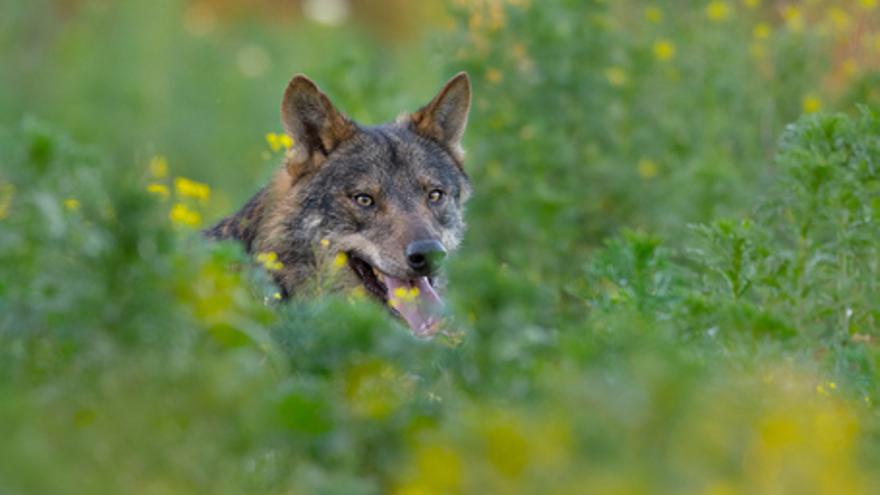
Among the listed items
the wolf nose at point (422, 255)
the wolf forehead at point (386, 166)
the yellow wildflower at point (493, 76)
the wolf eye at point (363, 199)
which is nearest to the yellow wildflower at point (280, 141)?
the wolf forehead at point (386, 166)

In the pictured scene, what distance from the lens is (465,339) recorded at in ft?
14.4

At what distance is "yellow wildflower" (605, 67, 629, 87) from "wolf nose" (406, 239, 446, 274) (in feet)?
14.0

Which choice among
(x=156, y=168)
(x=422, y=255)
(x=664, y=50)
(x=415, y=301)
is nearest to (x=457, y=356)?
(x=415, y=301)

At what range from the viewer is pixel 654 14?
38.7 feet

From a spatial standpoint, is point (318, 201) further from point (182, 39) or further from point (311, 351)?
point (182, 39)

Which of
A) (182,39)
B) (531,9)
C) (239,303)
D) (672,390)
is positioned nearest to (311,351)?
(239,303)

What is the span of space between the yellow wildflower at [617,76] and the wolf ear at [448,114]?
3.15m

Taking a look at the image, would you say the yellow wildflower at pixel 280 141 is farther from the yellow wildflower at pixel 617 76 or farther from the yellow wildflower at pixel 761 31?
the yellow wildflower at pixel 761 31

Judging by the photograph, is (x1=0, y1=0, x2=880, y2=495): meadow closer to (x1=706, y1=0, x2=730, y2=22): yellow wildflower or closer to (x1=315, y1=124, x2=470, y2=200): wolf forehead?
(x1=315, y1=124, x2=470, y2=200): wolf forehead

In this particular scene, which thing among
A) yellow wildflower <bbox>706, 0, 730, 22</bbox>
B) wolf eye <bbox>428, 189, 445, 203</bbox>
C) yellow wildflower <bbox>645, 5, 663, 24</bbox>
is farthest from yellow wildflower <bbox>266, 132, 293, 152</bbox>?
yellow wildflower <bbox>706, 0, 730, 22</bbox>

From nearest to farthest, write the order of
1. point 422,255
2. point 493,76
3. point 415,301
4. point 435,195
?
1. point 415,301
2. point 422,255
3. point 435,195
4. point 493,76

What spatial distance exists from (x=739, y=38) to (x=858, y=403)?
23.4ft

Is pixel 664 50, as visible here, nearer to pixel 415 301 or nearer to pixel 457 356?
pixel 415 301

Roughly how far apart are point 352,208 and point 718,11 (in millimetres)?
4890
